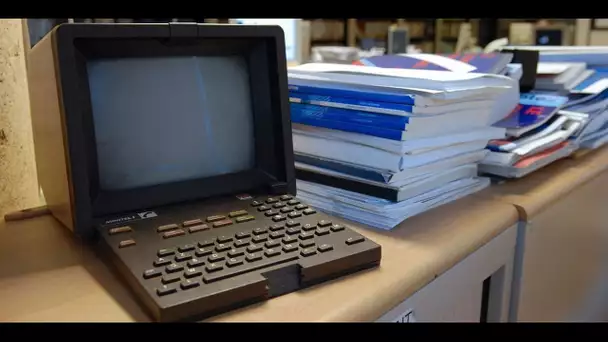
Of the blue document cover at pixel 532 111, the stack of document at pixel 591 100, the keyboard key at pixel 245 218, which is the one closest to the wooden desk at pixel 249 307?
the keyboard key at pixel 245 218

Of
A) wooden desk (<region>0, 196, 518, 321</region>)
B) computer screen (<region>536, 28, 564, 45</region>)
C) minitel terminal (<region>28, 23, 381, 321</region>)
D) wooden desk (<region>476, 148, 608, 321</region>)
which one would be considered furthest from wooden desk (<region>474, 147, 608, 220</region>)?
computer screen (<region>536, 28, 564, 45</region>)

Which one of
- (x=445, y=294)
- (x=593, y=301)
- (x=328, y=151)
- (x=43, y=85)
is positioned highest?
(x=43, y=85)

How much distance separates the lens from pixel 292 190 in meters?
0.67

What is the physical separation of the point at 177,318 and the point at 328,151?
1.20 ft

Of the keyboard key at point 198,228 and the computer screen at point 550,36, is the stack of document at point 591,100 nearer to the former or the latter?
the keyboard key at point 198,228

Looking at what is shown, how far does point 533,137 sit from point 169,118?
1.96ft

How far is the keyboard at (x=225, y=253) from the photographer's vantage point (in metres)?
0.44

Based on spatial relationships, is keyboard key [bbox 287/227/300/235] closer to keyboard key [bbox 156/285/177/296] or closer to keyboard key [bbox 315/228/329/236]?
keyboard key [bbox 315/228/329/236]

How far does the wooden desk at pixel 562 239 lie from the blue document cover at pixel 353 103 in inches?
8.6

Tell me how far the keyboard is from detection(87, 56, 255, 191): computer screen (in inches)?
1.9

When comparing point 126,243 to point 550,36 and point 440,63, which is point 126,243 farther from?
point 550,36

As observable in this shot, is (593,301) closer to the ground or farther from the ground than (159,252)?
closer to the ground

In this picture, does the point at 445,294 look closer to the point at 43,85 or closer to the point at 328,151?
the point at 328,151

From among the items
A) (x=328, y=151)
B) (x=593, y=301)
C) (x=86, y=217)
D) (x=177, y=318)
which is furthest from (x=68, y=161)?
(x=593, y=301)
